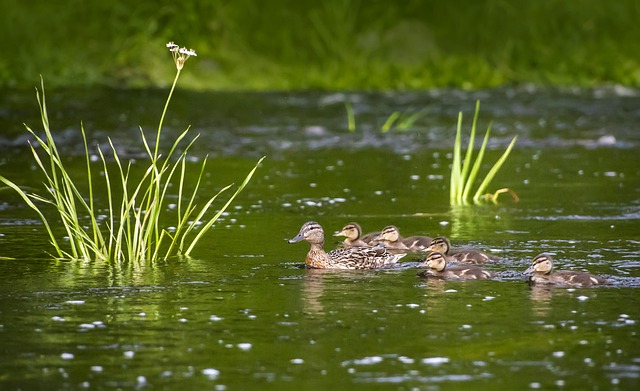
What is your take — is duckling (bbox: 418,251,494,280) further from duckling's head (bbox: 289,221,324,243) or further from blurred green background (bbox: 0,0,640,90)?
blurred green background (bbox: 0,0,640,90)

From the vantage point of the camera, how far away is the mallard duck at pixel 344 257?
10047 millimetres

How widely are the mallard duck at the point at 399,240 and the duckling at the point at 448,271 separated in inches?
47.8

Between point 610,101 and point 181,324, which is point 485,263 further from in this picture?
point 610,101

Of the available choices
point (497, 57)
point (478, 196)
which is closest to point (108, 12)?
point (497, 57)

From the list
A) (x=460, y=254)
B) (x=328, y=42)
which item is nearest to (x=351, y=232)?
(x=460, y=254)

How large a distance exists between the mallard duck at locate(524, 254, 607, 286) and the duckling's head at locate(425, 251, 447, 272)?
62 cm

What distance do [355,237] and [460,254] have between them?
4.00 ft

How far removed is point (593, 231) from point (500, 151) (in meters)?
7.04

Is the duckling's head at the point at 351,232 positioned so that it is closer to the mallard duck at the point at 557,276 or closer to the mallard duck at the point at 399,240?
the mallard duck at the point at 399,240

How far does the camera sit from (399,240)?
11008 millimetres

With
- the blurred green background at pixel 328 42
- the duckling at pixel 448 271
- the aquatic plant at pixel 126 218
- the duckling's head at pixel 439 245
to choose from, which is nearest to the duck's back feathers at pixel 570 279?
the duckling at pixel 448 271

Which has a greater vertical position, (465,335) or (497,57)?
(497,57)

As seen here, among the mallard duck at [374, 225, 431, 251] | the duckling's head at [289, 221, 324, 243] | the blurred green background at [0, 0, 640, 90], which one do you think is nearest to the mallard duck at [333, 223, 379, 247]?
the mallard duck at [374, 225, 431, 251]

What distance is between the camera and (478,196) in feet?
44.5
